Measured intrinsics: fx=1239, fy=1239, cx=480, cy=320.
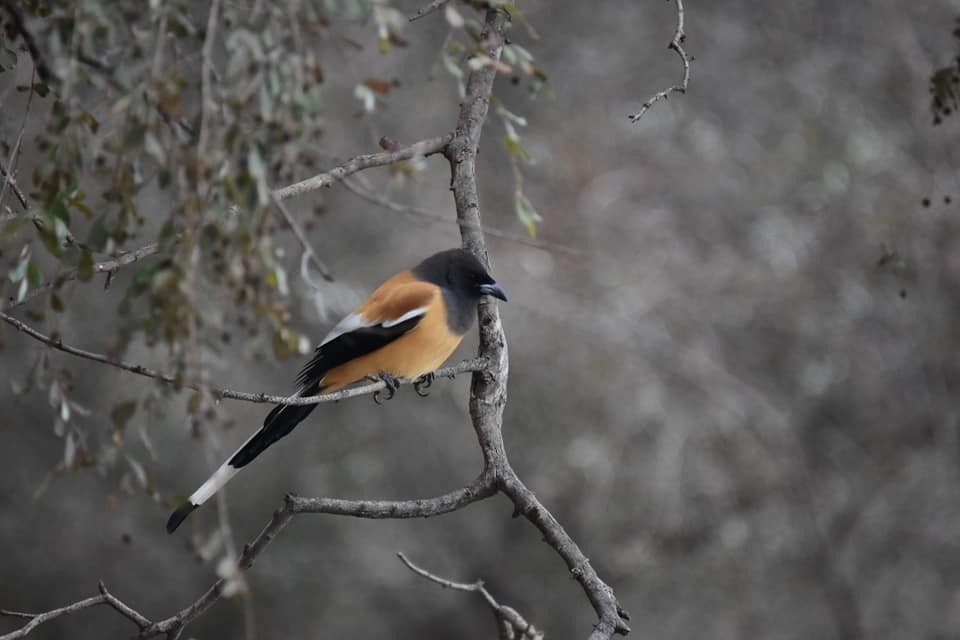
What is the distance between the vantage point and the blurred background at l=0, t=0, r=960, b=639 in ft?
32.6

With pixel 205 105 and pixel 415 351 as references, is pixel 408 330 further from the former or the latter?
pixel 205 105

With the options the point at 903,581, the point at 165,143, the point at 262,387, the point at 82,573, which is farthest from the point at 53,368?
the point at 82,573

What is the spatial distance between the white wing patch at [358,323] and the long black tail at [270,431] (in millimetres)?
501

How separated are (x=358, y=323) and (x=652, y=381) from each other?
567cm

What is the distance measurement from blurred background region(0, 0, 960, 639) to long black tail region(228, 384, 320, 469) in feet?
17.7

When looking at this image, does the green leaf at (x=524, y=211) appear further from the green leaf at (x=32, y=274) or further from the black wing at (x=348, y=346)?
the black wing at (x=348, y=346)

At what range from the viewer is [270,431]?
4.12m

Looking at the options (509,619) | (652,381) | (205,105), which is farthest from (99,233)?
(652,381)

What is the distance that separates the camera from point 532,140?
1062 centimetres

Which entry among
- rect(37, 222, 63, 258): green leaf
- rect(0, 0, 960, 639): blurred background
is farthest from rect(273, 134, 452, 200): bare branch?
rect(0, 0, 960, 639): blurred background

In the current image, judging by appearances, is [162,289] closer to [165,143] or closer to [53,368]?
[165,143]

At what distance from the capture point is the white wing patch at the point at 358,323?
4.55 meters

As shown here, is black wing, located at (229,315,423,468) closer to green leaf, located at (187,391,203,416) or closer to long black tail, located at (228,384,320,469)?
long black tail, located at (228,384,320,469)

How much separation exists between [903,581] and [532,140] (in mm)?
4738
